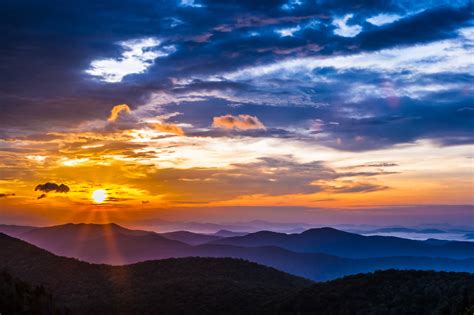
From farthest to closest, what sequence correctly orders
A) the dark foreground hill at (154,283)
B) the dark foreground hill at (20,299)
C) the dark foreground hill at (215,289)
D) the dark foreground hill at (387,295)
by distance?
the dark foreground hill at (154,283) < the dark foreground hill at (215,289) < the dark foreground hill at (387,295) < the dark foreground hill at (20,299)

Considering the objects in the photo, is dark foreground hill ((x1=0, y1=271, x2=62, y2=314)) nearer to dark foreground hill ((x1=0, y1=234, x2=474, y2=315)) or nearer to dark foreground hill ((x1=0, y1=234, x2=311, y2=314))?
dark foreground hill ((x1=0, y1=234, x2=474, y2=315))

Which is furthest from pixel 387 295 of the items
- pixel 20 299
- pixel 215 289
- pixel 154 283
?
pixel 154 283

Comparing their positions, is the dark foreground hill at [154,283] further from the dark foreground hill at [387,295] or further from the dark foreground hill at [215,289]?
the dark foreground hill at [387,295]

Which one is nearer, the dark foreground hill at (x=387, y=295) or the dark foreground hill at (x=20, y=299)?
the dark foreground hill at (x=20, y=299)

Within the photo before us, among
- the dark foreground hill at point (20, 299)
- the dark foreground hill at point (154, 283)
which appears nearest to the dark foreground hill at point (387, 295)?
the dark foreground hill at point (154, 283)

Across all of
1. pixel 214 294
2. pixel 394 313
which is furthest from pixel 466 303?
pixel 214 294

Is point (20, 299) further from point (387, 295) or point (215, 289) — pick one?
point (387, 295)

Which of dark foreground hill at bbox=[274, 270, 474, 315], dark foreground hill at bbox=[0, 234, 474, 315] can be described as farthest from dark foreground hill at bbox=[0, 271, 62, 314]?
dark foreground hill at bbox=[274, 270, 474, 315]

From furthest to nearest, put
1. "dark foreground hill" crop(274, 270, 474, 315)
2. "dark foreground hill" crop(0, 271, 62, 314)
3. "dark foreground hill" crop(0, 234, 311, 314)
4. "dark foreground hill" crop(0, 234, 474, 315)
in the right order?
"dark foreground hill" crop(0, 234, 311, 314)
"dark foreground hill" crop(0, 234, 474, 315)
"dark foreground hill" crop(274, 270, 474, 315)
"dark foreground hill" crop(0, 271, 62, 314)
